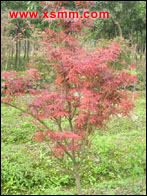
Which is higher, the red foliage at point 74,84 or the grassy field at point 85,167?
the red foliage at point 74,84

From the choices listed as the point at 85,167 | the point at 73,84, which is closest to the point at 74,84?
the point at 73,84

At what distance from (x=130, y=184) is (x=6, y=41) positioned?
154 inches

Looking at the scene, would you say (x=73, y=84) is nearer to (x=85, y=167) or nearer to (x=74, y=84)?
(x=74, y=84)

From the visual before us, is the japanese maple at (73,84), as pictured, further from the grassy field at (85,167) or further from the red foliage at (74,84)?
the grassy field at (85,167)

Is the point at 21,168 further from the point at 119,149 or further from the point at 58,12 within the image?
the point at 58,12

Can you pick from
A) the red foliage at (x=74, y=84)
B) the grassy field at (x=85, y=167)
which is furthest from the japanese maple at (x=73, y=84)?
the grassy field at (x=85, y=167)

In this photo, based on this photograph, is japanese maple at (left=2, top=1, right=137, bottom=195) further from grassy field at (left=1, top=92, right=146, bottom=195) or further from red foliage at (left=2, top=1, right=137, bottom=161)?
grassy field at (left=1, top=92, right=146, bottom=195)

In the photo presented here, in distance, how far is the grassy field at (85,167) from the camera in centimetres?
330

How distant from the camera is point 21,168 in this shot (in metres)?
3.56

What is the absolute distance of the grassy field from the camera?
3.30 meters

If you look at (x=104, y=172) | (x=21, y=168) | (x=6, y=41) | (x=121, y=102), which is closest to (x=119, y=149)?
(x=104, y=172)

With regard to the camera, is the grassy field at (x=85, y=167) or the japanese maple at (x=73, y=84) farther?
the grassy field at (x=85, y=167)

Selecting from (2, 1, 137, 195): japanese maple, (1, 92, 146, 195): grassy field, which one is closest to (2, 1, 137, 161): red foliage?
(2, 1, 137, 195): japanese maple

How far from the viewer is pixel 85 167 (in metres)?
3.85
